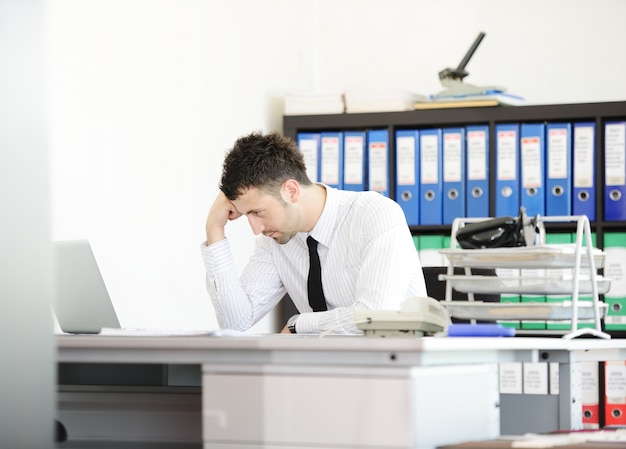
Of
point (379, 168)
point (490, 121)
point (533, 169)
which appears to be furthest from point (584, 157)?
point (379, 168)

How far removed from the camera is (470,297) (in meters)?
2.57

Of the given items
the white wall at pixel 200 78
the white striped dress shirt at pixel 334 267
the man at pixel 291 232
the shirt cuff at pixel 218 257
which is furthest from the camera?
the white wall at pixel 200 78

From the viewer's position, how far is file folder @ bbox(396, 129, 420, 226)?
12.6ft

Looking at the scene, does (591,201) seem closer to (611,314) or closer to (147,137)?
(611,314)

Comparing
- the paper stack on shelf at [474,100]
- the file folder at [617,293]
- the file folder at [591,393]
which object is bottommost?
the file folder at [591,393]

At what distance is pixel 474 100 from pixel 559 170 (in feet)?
1.36

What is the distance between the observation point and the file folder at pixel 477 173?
12.3 ft

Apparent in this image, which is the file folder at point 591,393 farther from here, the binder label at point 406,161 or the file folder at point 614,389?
the binder label at point 406,161

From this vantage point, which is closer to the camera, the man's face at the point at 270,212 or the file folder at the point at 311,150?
the man's face at the point at 270,212

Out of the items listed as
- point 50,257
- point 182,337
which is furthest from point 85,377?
point 50,257

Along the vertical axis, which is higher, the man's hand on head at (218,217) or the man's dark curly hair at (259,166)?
the man's dark curly hair at (259,166)

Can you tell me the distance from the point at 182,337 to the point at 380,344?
0.35 meters

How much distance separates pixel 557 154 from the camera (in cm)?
371

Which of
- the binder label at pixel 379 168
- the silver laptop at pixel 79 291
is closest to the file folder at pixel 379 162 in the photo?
the binder label at pixel 379 168
